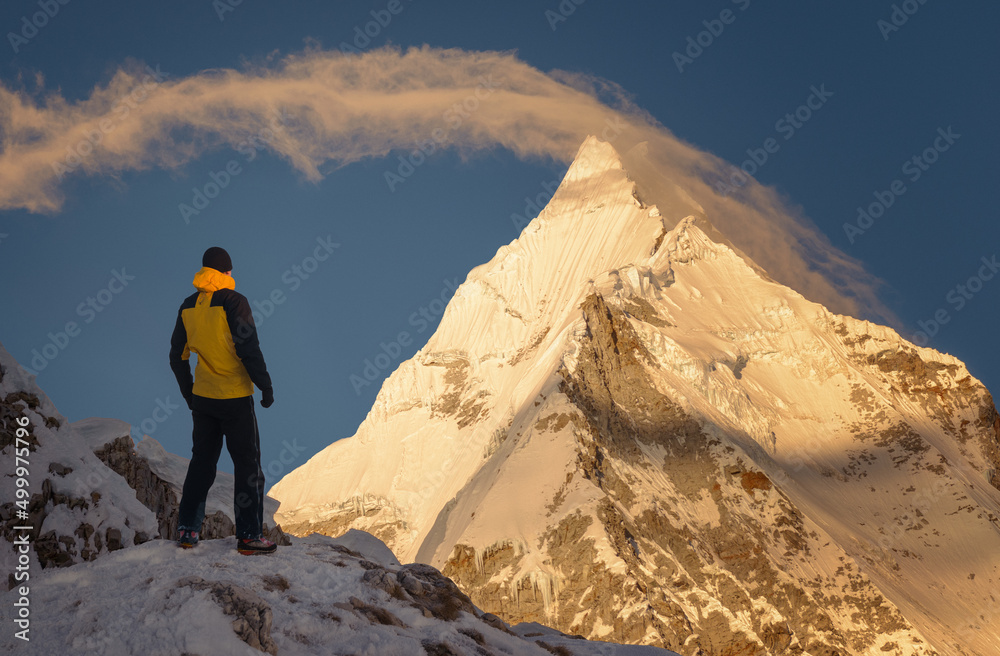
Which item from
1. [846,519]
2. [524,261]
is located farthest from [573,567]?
[524,261]

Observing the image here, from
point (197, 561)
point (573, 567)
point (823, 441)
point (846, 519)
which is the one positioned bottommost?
A: point (197, 561)

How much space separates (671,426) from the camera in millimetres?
107375

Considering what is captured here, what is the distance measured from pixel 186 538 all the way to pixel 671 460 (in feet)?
315

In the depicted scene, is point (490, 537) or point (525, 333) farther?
point (525, 333)

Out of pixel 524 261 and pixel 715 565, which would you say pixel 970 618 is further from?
pixel 524 261

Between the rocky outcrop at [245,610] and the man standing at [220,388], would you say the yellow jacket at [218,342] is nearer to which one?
the man standing at [220,388]

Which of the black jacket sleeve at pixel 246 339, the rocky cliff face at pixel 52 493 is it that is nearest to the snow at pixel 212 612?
the rocky cliff face at pixel 52 493

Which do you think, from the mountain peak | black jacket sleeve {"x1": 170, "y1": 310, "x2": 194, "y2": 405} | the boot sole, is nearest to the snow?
the boot sole

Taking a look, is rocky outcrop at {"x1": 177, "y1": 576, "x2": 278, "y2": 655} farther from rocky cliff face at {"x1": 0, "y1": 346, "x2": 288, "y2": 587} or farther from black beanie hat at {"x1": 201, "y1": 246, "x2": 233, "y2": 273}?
black beanie hat at {"x1": 201, "y1": 246, "x2": 233, "y2": 273}

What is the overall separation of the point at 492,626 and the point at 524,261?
496ft

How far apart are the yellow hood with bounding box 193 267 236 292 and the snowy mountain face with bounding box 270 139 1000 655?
6832 centimetres

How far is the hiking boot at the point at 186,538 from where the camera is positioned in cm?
1152

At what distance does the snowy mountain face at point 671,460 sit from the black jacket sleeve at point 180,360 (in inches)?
2671

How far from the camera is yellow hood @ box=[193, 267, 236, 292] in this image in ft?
38.0
